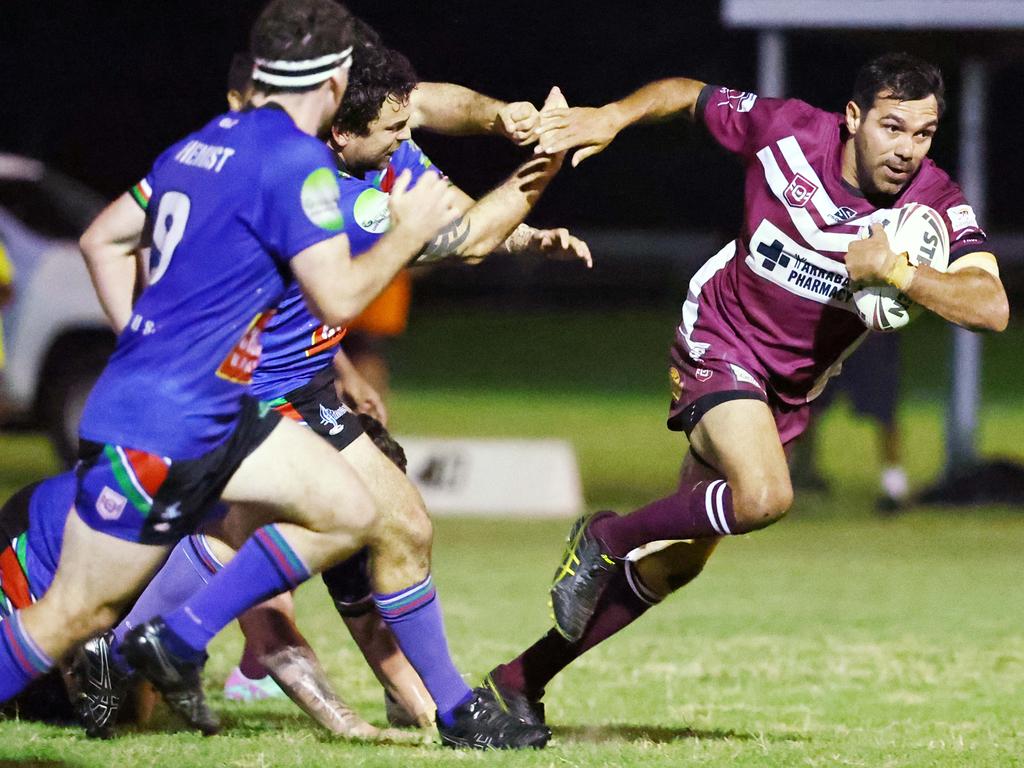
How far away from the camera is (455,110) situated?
5.75 meters

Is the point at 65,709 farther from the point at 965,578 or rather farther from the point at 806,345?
the point at 965,578

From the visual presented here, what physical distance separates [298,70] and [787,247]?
1.93m

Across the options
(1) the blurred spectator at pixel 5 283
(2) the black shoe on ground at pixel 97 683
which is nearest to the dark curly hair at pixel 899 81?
(2) the black shoe on ground at pixel 97 683

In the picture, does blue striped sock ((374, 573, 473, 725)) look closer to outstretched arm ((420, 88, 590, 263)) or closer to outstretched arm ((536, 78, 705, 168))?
outstretched arm ((420, 88, 590, 263))

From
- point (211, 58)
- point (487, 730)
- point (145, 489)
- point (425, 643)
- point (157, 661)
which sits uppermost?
point (145, 489)

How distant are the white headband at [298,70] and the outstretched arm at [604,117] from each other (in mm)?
1265

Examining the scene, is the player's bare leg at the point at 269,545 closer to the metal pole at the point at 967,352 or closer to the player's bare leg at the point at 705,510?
the player's bare leg at the point at 705,510

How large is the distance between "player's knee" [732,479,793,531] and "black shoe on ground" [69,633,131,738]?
76.0 inches

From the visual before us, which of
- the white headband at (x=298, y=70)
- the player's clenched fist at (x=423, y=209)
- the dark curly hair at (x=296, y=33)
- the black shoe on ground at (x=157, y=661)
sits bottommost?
the black shoe on ground at (x=157, y=661)

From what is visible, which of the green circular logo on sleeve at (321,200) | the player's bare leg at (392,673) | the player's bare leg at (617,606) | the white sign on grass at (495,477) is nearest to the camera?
the green circular logo on sleeve at (321,200)

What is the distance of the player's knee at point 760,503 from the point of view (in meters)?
5.16

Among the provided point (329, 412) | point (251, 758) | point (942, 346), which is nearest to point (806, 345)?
point (329, 412)

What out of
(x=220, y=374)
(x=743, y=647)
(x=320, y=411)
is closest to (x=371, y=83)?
(x=320, y=411)

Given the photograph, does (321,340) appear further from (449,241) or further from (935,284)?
(935,284)
